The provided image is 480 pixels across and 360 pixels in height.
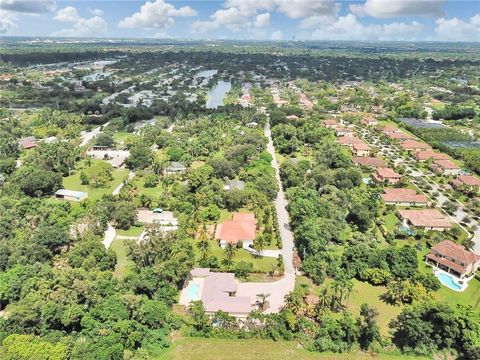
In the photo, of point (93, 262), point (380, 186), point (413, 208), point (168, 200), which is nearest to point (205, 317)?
point (93, 262)

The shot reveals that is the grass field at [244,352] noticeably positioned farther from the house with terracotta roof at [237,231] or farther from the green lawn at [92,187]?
the green lawn at [92,187]

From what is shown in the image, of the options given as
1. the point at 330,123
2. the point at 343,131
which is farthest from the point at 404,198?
the point at 330,123

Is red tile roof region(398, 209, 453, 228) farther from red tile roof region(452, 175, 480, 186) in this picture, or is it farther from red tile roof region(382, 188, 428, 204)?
red tile roof region(452, 175, 480, 186)

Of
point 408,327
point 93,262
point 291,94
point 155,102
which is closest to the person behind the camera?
point 408,327

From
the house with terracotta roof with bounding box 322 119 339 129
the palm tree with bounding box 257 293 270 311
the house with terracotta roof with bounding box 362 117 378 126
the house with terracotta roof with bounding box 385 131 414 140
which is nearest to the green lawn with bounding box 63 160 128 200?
the palm tree with bounding box 257 293 270 311

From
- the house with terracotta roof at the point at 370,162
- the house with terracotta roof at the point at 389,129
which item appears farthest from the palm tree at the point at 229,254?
the house with terracotta roof at the point at 389,129

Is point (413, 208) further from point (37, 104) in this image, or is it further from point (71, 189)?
point (37, 104)
